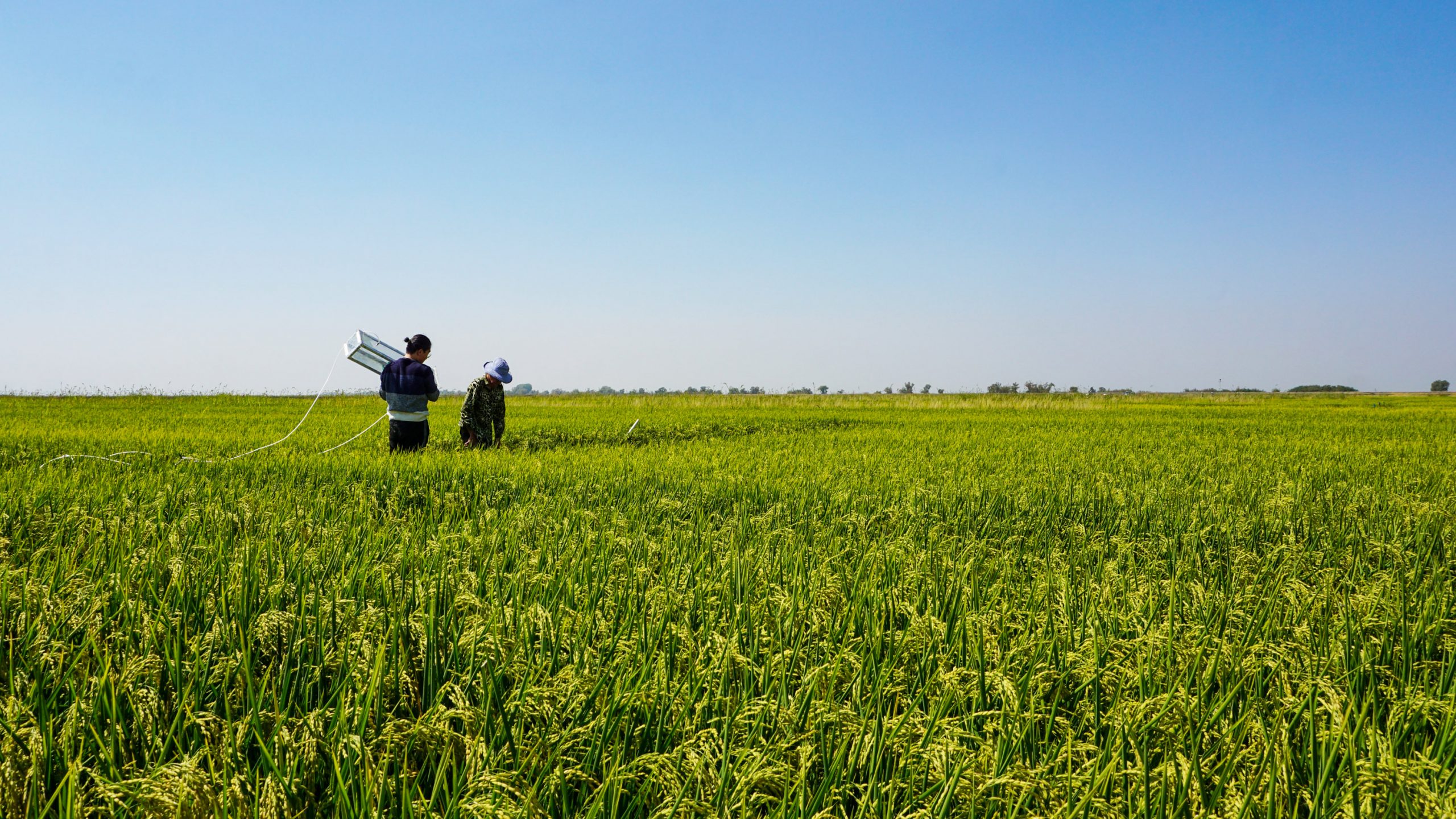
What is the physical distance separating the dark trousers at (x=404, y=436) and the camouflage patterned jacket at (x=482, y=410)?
0.75 metres

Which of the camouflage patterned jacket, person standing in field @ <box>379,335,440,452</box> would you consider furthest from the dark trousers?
the camouflage patterned jacket

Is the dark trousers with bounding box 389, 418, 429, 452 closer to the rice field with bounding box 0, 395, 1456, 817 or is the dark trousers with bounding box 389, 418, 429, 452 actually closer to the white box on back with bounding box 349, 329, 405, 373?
the white box on back with bounding box 349, 329, 405, 373

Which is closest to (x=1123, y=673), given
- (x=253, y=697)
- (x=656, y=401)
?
(x=253, y=697)

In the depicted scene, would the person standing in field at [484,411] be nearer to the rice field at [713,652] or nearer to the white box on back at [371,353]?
the white box on back at [371,353]

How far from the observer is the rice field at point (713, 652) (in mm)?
1359

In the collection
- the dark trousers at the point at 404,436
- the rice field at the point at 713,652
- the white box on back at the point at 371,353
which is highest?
the white box on back at the point at 371,353

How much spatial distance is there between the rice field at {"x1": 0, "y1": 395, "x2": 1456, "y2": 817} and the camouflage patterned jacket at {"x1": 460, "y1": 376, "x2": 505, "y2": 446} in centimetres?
324

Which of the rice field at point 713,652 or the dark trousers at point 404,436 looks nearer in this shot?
the rice field at point 713,652

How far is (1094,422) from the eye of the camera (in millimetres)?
17594

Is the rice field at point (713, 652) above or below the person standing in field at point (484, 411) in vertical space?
below

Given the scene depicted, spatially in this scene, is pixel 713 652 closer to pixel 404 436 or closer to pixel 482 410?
pixel 404 436

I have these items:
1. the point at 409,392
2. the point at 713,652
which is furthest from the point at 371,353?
the point at 713,652

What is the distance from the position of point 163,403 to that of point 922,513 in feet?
85.5

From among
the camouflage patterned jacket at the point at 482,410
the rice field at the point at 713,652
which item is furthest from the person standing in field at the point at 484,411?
the rice field at the point at 713,652
